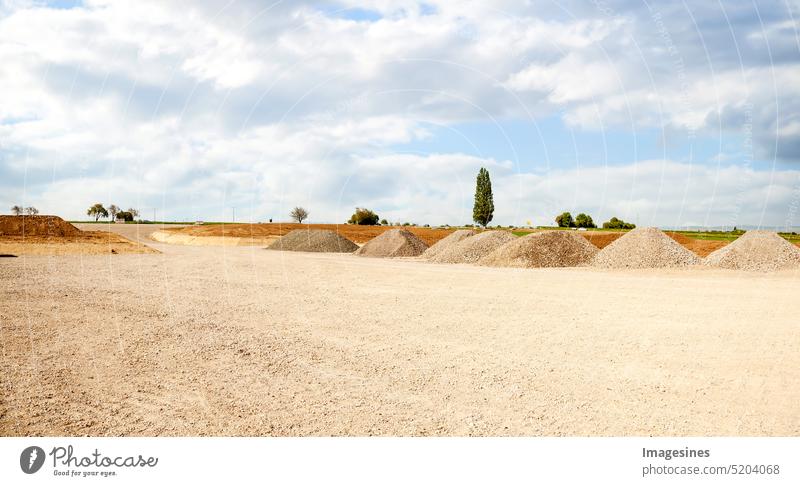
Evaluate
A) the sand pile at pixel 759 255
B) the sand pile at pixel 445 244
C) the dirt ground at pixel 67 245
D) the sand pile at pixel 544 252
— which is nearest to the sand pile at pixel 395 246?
the sand pile at pixel 445 244

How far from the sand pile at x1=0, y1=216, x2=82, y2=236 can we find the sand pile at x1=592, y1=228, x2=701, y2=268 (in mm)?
43263

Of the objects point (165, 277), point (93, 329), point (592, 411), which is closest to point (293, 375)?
point (592, 411)

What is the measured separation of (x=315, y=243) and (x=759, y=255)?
36572 mm

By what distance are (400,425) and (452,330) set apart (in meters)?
6.43

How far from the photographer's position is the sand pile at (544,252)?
107 feet

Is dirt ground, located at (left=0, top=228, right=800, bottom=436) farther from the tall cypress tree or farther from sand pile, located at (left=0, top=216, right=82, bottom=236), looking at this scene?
the tall cypress tree

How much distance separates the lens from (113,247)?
1623 inches

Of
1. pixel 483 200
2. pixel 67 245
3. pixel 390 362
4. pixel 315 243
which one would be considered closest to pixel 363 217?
pixel 483 200

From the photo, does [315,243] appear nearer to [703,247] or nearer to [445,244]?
[445,244]

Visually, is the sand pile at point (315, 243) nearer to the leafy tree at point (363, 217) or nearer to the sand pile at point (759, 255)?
the sand pile at point (759, 255)

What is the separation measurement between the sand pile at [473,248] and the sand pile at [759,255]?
43.8ft

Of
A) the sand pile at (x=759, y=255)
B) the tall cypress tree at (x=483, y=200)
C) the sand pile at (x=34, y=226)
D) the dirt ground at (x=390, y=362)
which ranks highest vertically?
the tall cypress tree at (x=483, y=200)

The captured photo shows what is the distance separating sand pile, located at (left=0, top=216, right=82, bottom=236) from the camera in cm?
4356

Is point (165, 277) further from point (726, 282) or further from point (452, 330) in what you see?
point (726, 282)
